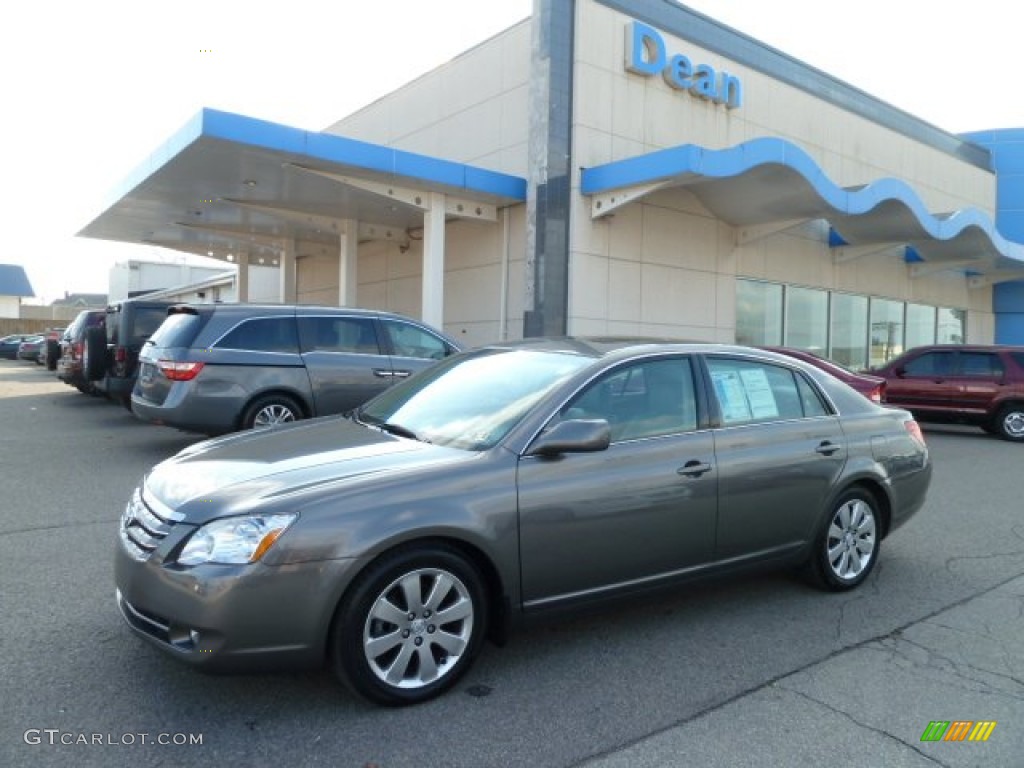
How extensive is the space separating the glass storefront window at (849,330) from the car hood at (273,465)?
20.9 metres

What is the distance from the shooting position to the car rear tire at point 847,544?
466 cm

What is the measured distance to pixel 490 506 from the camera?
3318 mm

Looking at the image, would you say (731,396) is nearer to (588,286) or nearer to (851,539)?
(851,539)

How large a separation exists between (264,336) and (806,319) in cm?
1697

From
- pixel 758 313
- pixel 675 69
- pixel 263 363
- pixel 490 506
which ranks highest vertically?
pixel 675 69

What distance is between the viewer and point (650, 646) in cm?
387

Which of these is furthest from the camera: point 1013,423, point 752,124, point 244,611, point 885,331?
point 885,331

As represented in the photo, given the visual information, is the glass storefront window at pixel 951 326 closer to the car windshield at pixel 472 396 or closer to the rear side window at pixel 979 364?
the rear side window at pixel 979 364

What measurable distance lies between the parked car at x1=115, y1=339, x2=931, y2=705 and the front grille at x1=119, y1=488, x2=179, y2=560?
0.01 m

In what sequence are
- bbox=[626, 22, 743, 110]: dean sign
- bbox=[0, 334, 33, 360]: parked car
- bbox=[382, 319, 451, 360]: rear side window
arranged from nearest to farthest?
bbox=[382, 319, 451, 360]: rear side window → bbox=[626, 22, 743, 110]: dean sign → bbox=[0, 334, 33, 360]: parked car

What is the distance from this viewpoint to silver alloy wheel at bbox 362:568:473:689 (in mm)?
3104

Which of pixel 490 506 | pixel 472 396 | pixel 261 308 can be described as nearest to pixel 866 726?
pixel 490 506

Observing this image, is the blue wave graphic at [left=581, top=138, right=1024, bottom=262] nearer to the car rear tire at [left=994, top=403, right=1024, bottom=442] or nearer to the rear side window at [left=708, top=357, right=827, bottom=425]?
the car rear tire at [left=994, top=403, right=1024, bottom=442]

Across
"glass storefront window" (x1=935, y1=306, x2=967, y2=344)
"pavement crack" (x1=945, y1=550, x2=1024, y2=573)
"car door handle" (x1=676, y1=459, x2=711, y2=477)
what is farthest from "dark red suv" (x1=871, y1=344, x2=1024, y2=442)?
"glass storefront window" (x1=935, y1=306, x2=967, y2=344)
